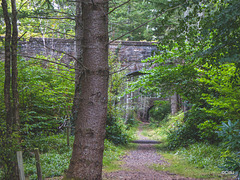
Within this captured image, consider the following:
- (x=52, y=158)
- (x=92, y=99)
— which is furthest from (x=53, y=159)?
(x=92, y=99)

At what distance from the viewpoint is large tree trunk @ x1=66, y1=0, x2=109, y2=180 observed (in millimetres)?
3256

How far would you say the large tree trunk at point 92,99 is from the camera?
326cm

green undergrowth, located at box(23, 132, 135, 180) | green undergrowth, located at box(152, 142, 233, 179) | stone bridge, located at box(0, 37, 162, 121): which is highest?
stone bridge, located at box(0, 37, 162, 121)

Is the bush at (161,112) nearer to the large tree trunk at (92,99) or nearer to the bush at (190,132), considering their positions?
the bush at (190,132)

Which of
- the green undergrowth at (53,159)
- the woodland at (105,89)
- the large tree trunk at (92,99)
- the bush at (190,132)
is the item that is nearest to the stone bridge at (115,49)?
the bush at (190,132)

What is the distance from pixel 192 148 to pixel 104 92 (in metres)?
5.61

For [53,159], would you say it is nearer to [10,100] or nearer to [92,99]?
[10,100]

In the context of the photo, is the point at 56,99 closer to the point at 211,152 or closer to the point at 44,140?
the point at 44,140

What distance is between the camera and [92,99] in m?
3.29

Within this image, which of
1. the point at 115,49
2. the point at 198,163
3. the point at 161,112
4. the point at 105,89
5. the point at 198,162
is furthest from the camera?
the point at 161,112

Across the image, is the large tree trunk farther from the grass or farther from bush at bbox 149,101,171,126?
bush at bbox 149,101,171,126

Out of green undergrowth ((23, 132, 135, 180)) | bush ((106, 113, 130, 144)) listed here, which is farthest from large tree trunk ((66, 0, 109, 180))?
bush ((106, 113, 130, 144))

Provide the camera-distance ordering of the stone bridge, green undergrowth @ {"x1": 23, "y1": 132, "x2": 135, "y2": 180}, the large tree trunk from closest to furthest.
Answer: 1. the large tree trunk
2. green undergrowth @ {"x1": 23, "y1": 132, "x2": 135, "y2": 180}
3. the stone bridge

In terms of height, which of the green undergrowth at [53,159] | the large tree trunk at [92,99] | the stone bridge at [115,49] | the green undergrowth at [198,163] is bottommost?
the green undergrowth at [198,163]
